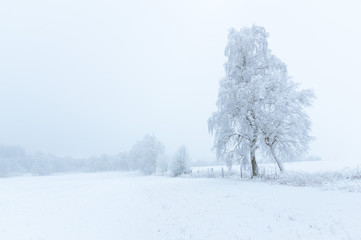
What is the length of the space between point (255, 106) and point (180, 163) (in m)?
30.6

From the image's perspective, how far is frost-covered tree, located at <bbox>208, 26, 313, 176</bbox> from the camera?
1933cm

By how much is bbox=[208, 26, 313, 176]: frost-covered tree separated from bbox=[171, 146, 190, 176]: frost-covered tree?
2651 cm

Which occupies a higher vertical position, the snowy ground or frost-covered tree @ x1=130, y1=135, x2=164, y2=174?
frost-covered tree @ x1=130, y1=135, x2=164, y2=174

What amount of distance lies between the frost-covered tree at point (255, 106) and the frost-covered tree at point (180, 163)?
26514mm

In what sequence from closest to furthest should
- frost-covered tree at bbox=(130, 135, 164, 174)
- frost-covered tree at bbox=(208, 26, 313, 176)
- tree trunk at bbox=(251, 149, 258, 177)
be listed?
1. frost-covered tree at bbox=(208, 26, 313, 176)
2. tree trunk at bbox=(251, 149, 258, 177)
3. frost-covered tree at bbox=(130, 135, 164, 174)

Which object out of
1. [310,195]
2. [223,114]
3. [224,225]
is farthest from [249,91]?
[224,225]

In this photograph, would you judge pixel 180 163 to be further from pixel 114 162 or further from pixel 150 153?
pixel 114 162

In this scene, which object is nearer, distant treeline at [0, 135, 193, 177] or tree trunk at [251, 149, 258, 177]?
Answer: tree trunk at [251, 149, 258, 177]

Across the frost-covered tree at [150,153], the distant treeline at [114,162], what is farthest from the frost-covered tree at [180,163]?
the frost-covered tree at [150,153]

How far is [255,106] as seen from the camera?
19812 millimetres

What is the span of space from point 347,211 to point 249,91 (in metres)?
12.8

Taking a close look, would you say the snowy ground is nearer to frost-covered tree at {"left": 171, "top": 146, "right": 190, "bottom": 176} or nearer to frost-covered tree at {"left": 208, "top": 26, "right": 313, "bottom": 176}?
frost-covered tree at {"left": 208, "top": 26, "right": 313, "bottom": 176}

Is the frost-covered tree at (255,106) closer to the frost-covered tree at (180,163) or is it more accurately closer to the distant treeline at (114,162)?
the frost-covered tree at (180,163)

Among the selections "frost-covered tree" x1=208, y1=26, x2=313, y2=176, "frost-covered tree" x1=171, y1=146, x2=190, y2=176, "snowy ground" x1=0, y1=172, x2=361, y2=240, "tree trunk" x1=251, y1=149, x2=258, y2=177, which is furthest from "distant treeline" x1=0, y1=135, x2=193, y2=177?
"snowy ground" x1=0, y1=172, x2=361, y2=240
